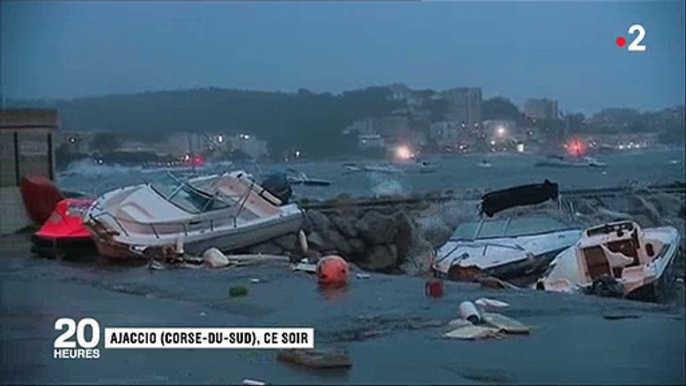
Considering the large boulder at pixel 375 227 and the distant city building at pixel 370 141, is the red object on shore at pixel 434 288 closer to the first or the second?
the large boulder at pixel 375 227

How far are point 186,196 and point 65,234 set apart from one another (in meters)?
0.30

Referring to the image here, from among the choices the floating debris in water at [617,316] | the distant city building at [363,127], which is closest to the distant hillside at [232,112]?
the distant city building at [363,127]

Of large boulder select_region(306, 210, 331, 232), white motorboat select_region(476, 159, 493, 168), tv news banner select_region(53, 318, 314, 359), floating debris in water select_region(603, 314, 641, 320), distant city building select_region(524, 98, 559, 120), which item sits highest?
distant city building select_region(524, 98, 559, 120)

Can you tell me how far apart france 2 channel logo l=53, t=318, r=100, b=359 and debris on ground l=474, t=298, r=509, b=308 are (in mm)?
876

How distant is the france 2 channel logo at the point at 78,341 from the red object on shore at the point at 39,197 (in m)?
0.26

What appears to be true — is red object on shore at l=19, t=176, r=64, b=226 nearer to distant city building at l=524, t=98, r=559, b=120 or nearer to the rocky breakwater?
the rocky breakwater

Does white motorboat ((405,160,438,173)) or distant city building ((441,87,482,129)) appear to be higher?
distant city building ((441,87,482,129))

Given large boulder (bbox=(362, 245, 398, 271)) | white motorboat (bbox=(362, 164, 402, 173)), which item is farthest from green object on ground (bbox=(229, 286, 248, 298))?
white motorboat (bbox=(362, 164, 402, 173))

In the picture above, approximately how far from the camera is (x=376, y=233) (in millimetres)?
2383

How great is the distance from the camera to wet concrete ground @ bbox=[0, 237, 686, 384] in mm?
2275

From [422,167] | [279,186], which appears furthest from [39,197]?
[422,167]

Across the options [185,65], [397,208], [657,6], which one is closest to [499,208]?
[397,208]

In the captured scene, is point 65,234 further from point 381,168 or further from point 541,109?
point 541,109

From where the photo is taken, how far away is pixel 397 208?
2.39 metres
